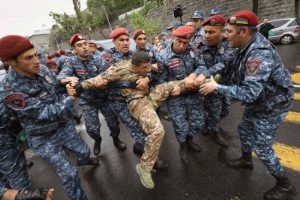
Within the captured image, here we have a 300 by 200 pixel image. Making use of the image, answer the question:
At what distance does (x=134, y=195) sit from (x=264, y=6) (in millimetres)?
15550

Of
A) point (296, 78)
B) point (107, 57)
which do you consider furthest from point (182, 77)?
point (296, 78)

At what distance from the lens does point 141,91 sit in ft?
10.5

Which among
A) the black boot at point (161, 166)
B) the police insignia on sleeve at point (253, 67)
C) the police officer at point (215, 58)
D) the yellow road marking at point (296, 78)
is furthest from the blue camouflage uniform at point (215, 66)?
the yellow road marking at point (296, 78)

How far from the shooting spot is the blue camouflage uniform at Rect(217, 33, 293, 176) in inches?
89.0

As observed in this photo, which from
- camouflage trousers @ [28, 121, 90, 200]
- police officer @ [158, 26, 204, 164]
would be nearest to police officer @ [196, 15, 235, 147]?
police officer @ [158, 26, 204, 164]

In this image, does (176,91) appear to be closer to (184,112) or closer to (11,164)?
(184,112)

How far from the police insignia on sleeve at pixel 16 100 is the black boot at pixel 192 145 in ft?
8.41

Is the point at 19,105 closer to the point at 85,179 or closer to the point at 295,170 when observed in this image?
the point at 85,179

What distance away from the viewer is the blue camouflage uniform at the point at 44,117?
7.87 ft

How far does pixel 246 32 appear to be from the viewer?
95.7 inches

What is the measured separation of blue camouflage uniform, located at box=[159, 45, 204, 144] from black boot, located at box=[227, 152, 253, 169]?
73 centimetres

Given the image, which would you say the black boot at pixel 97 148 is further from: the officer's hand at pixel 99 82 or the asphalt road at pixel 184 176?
the officer's hand at pixel 99 82

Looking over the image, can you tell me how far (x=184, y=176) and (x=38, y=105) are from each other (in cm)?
218

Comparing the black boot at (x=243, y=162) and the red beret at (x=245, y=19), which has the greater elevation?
the red beret at (x=245, y=19)
